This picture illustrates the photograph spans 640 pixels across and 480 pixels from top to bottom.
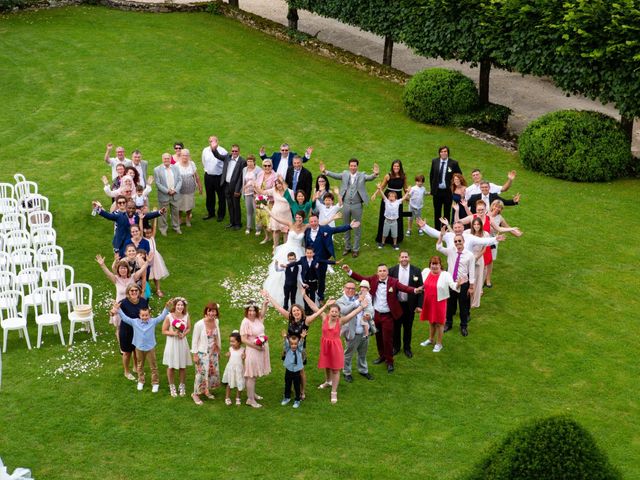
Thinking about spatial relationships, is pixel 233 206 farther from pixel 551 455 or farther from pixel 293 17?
pixel 293 17

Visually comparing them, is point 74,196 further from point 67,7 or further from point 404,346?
point 67,7

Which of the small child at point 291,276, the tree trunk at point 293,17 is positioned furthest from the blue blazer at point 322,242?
the tree trunk at point 293,17

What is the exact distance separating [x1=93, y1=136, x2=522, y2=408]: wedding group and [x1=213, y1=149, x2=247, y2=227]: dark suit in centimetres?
2

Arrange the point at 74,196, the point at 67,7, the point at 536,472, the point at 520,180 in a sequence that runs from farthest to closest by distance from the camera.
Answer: the point at 67,7 → the point at 520,180 → the point at 74,196 → the point at 536,472

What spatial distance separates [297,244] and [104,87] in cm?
1416

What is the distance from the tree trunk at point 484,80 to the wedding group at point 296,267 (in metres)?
7.98

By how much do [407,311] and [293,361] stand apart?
2569 millimetres

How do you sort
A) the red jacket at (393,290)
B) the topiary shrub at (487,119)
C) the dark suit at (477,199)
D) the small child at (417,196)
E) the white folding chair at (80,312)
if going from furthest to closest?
the topiary shrub at (487,119) → the small child at (417,196) → the dark suit at (477,199) → the white folding chair at (80,312) → the red jacket at (393,290)

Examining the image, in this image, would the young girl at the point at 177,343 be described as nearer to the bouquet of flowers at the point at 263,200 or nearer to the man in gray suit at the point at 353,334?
the man in gray suit at the point at 353,334

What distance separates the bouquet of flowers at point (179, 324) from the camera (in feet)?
50.3

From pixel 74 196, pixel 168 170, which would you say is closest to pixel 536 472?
pixel 168 170

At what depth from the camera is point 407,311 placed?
663 inches

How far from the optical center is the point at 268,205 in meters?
21.1

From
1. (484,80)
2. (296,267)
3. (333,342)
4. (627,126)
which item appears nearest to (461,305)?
(296,267)
